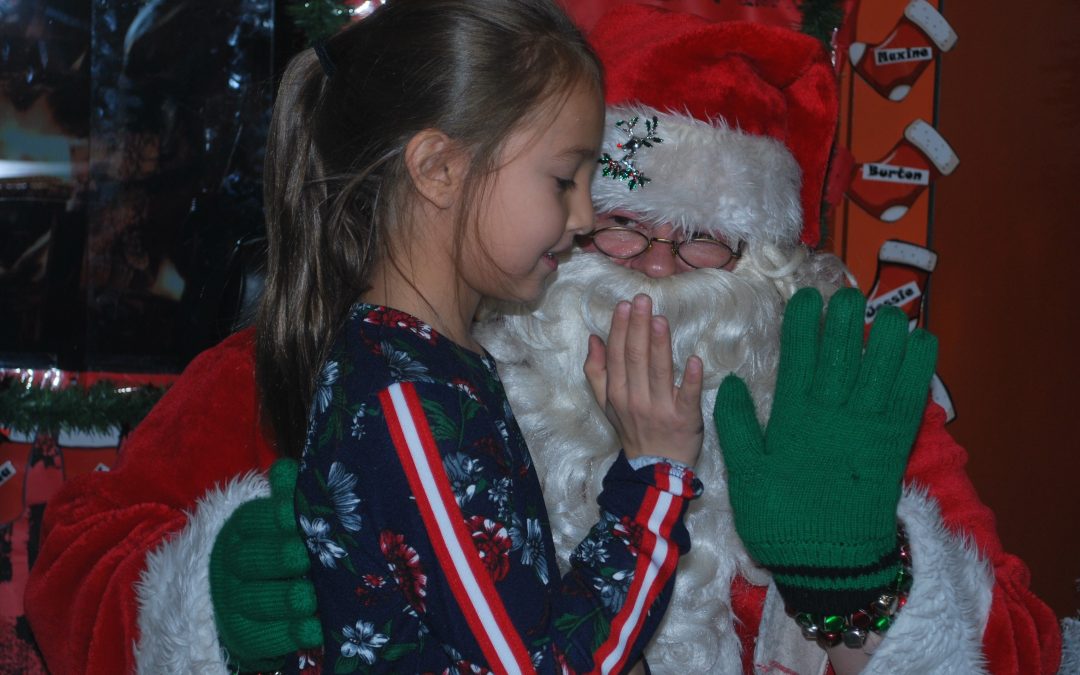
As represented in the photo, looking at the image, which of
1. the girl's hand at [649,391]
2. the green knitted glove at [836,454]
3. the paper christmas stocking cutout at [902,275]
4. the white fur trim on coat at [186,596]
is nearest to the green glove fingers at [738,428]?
the green knitted glove at [836,454]

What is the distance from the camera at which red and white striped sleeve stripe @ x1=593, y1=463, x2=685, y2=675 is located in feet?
3.46

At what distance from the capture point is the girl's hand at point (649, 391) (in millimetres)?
1193

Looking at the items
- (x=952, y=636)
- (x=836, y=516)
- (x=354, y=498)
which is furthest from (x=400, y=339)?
(x=952, y=636)

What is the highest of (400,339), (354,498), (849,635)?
(400,339)

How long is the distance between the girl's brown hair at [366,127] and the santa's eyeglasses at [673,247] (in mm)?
448

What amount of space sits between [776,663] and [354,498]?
0.83m

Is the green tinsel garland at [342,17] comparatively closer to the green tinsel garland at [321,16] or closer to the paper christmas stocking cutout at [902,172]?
the green tinsel garland at [321,16]

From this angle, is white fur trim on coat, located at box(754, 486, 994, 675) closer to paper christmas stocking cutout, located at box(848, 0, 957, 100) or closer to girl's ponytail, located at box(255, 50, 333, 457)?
girl's ponytail, located at box(255, 50, 333, 457)

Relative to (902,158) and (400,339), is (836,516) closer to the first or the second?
(400,339)

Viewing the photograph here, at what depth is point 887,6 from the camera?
320cm

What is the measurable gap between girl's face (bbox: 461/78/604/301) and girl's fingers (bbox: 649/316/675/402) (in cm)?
17

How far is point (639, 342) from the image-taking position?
48.3 inches

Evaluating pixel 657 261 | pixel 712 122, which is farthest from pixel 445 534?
pixel 712 122

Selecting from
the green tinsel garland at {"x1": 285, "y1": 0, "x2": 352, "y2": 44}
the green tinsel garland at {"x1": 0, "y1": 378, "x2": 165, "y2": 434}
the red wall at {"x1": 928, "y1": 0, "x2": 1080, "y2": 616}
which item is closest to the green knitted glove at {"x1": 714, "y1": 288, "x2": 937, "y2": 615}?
the green tinsel garland at {"x1": 285, "y1": 0, "x2": 352, "y2": 44}
